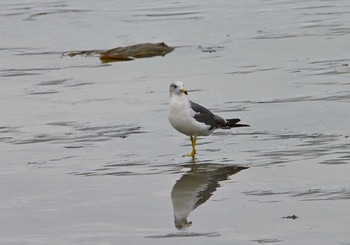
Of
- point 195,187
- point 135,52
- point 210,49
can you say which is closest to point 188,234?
point 195,187

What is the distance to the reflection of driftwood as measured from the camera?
1819 centimetres

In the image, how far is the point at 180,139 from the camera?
478 inches

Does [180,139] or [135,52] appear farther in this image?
[135,52]

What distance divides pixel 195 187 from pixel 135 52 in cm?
887

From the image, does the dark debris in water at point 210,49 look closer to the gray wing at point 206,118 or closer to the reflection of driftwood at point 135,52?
the reflection of driftwood at point 135,52

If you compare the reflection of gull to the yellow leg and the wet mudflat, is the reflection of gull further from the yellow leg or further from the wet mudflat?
the yellow leg

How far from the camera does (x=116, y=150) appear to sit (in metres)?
11.4

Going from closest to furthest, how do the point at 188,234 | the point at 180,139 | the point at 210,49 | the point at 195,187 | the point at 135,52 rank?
the point at 188,234 → the point at 195,187 → the point at 180,139 → the point at 135,52 → the point at 210,49

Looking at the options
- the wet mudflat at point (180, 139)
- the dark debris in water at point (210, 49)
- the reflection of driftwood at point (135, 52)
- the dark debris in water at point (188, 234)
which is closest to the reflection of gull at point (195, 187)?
the wet mudflat at point (180, 139)

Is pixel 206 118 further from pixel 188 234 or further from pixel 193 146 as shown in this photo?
pixel 188 234

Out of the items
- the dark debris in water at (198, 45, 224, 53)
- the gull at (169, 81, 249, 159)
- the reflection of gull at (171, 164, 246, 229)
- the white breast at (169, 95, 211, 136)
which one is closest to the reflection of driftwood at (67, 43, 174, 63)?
the dark debris in water at (198, 45, 224, 53)

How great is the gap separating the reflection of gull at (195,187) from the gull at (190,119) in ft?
2.56

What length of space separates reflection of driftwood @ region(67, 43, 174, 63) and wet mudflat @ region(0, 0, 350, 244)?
305 mm

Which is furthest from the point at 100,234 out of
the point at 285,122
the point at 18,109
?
the point at 18,109
